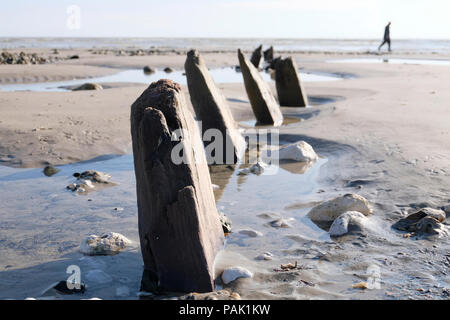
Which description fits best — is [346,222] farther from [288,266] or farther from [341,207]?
[288,266]

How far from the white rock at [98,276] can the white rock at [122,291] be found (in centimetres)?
16

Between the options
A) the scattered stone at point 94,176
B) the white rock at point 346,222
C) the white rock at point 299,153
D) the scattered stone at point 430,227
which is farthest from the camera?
the white rock at point 299,153

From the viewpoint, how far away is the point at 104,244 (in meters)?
4.11

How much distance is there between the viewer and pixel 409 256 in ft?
12.7

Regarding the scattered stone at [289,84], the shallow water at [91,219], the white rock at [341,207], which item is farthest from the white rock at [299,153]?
the scattered stone at [289,84]

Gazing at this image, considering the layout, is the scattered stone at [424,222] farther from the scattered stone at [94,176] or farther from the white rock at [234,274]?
the scattered stone at [94,176]

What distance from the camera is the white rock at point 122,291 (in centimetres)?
341

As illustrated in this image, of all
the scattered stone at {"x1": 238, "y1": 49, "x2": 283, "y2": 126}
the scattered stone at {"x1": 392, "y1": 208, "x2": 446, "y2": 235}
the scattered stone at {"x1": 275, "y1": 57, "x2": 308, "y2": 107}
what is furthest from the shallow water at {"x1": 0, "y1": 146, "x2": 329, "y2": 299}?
the scattered stone at {"x1": 275, "y1": 57, "x2": 308, "y2": 107}

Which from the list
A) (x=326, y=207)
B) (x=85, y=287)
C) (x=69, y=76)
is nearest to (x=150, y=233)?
(x=85, y=287)

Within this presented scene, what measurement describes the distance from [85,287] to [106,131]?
538cm

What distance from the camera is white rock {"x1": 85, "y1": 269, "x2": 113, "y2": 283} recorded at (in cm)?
361

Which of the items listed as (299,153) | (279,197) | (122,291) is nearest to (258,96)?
(299,153)

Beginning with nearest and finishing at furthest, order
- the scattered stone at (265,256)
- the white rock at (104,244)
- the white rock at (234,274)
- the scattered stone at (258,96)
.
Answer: the white rock at (234,274)
the scattered stone at (265,256)
the white rock at (104,244)
the scattered stone at (258,96)

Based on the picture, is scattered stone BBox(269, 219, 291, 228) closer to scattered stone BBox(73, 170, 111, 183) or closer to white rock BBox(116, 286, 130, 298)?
white rock BBox(116, 286, 130, 298)
